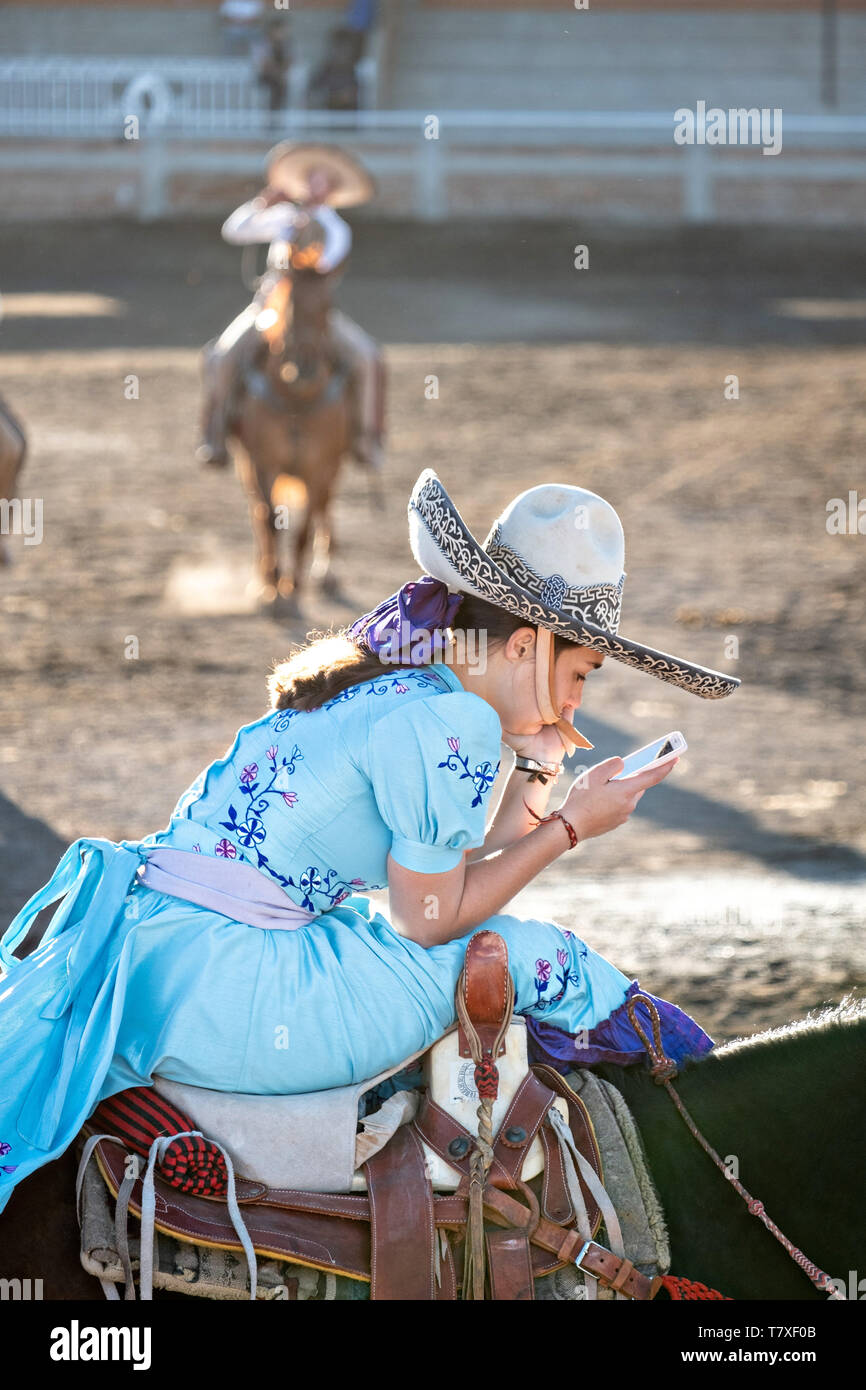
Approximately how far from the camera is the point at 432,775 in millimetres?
2521

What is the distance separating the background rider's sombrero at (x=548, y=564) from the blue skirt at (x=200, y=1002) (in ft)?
1.54

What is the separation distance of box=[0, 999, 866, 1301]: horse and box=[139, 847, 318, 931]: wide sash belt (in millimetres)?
405

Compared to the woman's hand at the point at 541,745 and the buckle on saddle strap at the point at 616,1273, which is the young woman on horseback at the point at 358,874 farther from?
the buckle on saddle strap at the point at 616,1273

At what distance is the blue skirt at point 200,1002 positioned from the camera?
Result: 97.6 inches

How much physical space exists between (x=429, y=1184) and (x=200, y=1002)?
41 cm

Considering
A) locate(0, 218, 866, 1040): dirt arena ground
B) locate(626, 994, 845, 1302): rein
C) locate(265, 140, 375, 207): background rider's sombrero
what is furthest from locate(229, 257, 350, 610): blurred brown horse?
locate(626, 994, 845, 1302): rein

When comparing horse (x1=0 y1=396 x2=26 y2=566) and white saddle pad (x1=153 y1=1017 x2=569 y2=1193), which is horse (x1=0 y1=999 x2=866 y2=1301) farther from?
horse (x1=0 y1=396 x2=26 y2=566)

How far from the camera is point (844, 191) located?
2211 centimetres

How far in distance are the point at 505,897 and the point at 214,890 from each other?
1.42 ft

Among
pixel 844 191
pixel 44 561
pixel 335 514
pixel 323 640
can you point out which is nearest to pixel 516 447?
pixel 335 514

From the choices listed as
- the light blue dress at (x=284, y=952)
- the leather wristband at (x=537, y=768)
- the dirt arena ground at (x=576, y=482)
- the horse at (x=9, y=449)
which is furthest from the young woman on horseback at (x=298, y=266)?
the light blue dress at (x=284, y=952)

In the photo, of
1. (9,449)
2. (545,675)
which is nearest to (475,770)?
(545,675)

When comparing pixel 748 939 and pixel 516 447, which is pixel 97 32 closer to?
pixel 516 447

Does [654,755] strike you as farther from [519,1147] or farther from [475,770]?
[519,1147]
